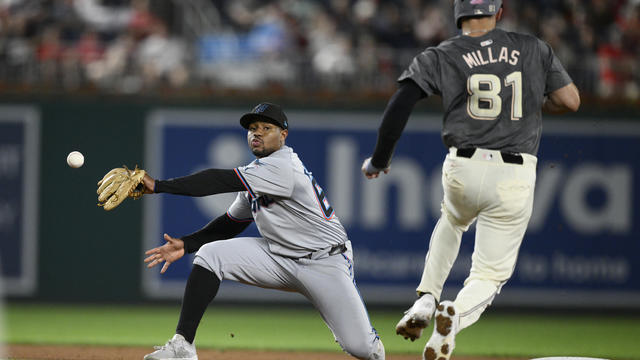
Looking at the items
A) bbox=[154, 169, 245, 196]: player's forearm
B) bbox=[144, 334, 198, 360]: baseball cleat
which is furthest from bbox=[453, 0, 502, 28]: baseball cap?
bbox=[144, 334, 198, 360]: baseball cleat

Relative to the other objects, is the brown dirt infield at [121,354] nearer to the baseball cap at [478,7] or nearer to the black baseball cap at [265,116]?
the black baseball cap at [265,116]

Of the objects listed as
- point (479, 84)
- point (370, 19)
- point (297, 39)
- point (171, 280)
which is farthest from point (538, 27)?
point (479, 84)

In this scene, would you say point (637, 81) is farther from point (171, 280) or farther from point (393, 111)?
point (393, 111)

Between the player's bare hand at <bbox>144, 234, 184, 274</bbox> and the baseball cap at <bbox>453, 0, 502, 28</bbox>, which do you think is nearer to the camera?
the baseball cap at <bbox>453, 0, 502, 28</bbox>

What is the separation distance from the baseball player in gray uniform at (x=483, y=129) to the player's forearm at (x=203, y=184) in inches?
31.2

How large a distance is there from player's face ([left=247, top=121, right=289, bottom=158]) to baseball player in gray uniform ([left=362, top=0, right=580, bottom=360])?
0.73 m

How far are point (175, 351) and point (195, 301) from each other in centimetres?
31

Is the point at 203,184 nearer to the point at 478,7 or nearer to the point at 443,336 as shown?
the point at 443,336

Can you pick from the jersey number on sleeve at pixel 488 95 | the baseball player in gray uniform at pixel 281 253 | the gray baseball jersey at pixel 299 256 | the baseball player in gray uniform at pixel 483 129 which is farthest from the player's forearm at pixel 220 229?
the jersey number on sleeve at pixel 488 95

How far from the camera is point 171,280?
9922mm

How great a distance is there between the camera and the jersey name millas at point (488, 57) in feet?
14.7

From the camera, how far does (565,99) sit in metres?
4.68

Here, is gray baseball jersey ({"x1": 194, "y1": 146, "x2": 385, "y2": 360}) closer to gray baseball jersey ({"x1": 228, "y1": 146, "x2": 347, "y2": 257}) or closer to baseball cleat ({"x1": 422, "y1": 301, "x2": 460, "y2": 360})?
gray baseball jersey ({"x1": 228, "y1": 146, "x2": 347, "y2": 257})

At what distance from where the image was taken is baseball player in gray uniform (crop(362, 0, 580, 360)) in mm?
4426
